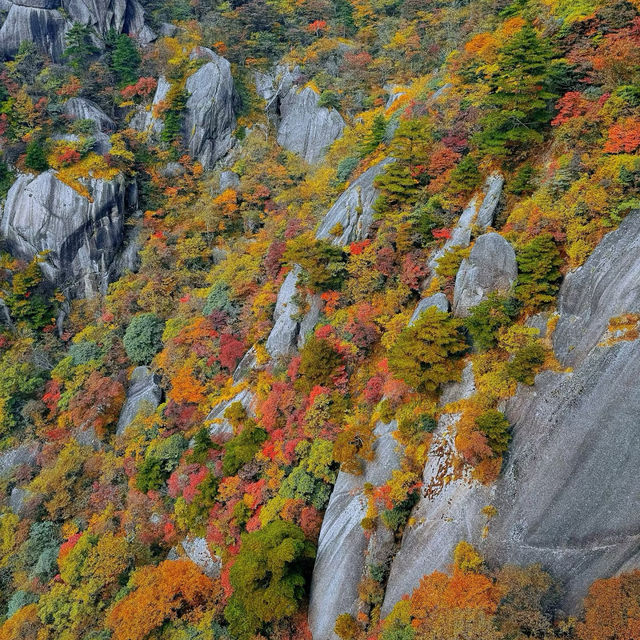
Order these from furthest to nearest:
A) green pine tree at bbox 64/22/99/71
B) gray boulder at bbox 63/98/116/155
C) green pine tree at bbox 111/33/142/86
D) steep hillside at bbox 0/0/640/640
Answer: green pine tree at bbox 111/33/142/86
green pine tree at bbox 64/22/99/71
gray boulder at bbox 63/98/116/155
steep hillside at bbox 0/0/640/640

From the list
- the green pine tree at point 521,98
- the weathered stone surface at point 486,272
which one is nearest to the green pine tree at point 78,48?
the green pine tree at point 521,98

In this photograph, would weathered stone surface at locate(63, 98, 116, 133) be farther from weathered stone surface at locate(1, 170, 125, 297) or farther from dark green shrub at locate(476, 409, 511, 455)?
dark green shrub at locate(476, 409, 511, 455)

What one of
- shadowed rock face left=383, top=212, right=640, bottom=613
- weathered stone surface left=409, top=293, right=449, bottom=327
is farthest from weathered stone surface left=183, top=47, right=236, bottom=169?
shadowed rock face left=383, top=212, right=640, bottom=613

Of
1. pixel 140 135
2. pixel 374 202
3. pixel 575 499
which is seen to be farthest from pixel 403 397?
pixel 140 135

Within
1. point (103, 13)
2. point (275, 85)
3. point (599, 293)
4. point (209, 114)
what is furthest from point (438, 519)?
point (103, 13)

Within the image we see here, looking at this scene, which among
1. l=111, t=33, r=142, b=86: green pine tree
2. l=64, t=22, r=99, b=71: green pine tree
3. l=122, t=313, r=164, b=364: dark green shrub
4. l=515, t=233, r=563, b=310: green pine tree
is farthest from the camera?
l=111, t=33, r=142, b=86: green pine tree

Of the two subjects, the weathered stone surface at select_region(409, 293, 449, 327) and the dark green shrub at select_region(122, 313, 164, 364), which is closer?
the weathered stone surface at select_region(409, 293, 449, 327)
